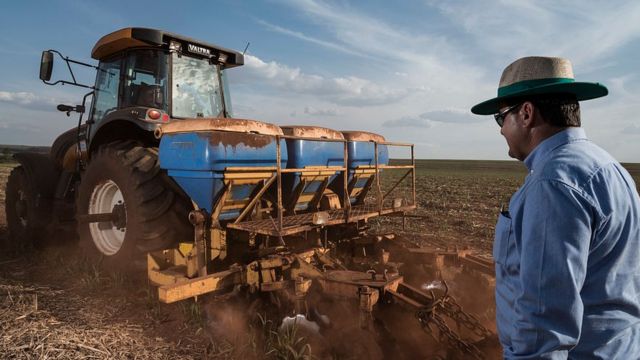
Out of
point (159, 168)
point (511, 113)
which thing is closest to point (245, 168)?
point (159, 168)

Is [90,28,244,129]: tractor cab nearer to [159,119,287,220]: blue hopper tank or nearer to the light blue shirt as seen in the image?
[159,119,287,220]: blue hopper tank

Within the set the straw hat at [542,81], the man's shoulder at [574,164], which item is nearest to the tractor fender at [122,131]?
the straw hat at [542,81]

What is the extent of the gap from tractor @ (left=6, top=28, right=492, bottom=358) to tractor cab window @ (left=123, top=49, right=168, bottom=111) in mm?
15

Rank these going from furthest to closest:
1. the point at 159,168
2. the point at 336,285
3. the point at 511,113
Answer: the point at 159,168 → the point at 336,285 → the point at 511,113

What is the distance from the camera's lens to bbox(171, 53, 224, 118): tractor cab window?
526cm

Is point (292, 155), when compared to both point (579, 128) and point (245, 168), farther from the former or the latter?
point (579, 128)

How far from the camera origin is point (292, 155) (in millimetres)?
4449

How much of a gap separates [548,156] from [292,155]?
10.6ft

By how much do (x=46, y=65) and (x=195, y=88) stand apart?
174 cm

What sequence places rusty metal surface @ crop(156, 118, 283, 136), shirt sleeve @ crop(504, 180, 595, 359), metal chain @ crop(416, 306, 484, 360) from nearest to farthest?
shirt sleeve @ crop(504, 180, 595, 359)
metal chain @ crop(416, 306, 484, 360)
rusty metal surface @ crop(156, 118, 283, 136)

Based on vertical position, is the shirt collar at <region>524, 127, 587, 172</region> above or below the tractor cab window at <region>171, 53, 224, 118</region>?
below

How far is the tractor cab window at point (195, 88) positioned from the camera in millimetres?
5258

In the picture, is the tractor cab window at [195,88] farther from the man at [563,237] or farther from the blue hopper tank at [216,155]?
the man at [563,237]

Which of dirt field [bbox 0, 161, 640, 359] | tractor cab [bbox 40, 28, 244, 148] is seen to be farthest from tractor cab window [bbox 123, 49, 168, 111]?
dirt field [bbox 0, 161, 640, 359]
